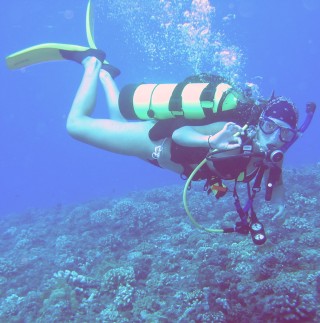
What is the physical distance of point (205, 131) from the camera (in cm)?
445

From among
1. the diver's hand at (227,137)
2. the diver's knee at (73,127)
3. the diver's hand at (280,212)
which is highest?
the diver's knee at (73,127)

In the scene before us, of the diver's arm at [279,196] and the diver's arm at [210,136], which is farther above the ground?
the diver's arm at [210,136]

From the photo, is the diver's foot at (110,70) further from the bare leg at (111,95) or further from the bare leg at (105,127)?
the bare leg at (105,127)

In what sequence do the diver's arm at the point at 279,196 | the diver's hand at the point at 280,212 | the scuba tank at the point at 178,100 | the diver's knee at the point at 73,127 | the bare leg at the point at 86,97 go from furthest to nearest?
the bare leg at the point at 86,97 → the diver's knee at the point at 73,127 → the diver's arm at the point at 279,196 → the diver's hand at the point at 280,212 → the scuba tank at the point at 178,100

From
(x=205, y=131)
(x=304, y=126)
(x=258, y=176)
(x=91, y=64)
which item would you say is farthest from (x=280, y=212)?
(x=91, y=64)

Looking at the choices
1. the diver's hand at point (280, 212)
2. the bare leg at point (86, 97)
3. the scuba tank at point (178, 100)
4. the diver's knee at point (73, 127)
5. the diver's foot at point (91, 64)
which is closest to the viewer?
the scuba tank at point (178, 100)

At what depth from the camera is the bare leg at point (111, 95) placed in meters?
5.74

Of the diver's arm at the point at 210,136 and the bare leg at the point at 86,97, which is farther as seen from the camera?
the bare leg at the point at 86,97

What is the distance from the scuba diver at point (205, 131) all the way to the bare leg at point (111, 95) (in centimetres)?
2

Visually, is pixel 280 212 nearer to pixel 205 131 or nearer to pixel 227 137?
pixel 205 131


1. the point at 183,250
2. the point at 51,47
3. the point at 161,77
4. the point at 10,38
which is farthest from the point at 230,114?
the point at 161,77

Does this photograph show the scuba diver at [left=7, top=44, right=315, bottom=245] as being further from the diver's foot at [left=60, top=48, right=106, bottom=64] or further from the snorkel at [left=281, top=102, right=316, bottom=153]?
the diver's foot at [left=60, top=48, right=106, bottom=64]

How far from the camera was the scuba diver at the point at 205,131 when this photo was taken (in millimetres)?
3859

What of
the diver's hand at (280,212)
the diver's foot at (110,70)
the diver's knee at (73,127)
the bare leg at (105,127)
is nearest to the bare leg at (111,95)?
the bare leg at (105,127)
